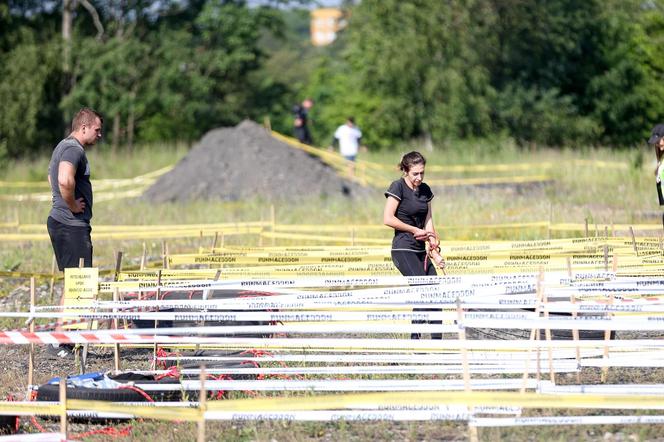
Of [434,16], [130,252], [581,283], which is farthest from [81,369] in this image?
[434,16]

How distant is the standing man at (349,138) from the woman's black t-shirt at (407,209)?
56.9 feet

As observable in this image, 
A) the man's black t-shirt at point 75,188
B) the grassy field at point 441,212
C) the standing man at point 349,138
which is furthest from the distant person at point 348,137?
the man's black t-shirt at point 75,188

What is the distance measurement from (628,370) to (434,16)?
33499 millimetres

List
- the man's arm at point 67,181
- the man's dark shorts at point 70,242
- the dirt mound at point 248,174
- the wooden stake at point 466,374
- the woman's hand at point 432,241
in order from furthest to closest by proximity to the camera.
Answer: the dirt mound at point 248,174 → the man's dark shorts at point 70,242 → the woman's hand at point 432,241 → the man's arm at point 67,181 → the wooden stake at point 466,374

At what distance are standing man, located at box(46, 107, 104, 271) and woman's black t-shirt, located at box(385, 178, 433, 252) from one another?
246cm

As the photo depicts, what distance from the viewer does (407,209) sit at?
902 centimetres

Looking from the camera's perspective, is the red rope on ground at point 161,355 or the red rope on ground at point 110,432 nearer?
the red rope on ground at point 110,432

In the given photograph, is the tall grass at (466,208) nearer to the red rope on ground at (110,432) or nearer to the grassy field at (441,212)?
the grassy field at (441,212)

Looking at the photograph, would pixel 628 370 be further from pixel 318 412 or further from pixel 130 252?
pixel 130 252

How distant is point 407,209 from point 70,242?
9.10 ft

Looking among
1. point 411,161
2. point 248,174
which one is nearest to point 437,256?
point 411,161

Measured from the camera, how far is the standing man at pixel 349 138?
2675cm

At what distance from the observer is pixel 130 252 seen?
1714 centimetres

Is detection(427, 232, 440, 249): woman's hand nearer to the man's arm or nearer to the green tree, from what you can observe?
the man's arm
